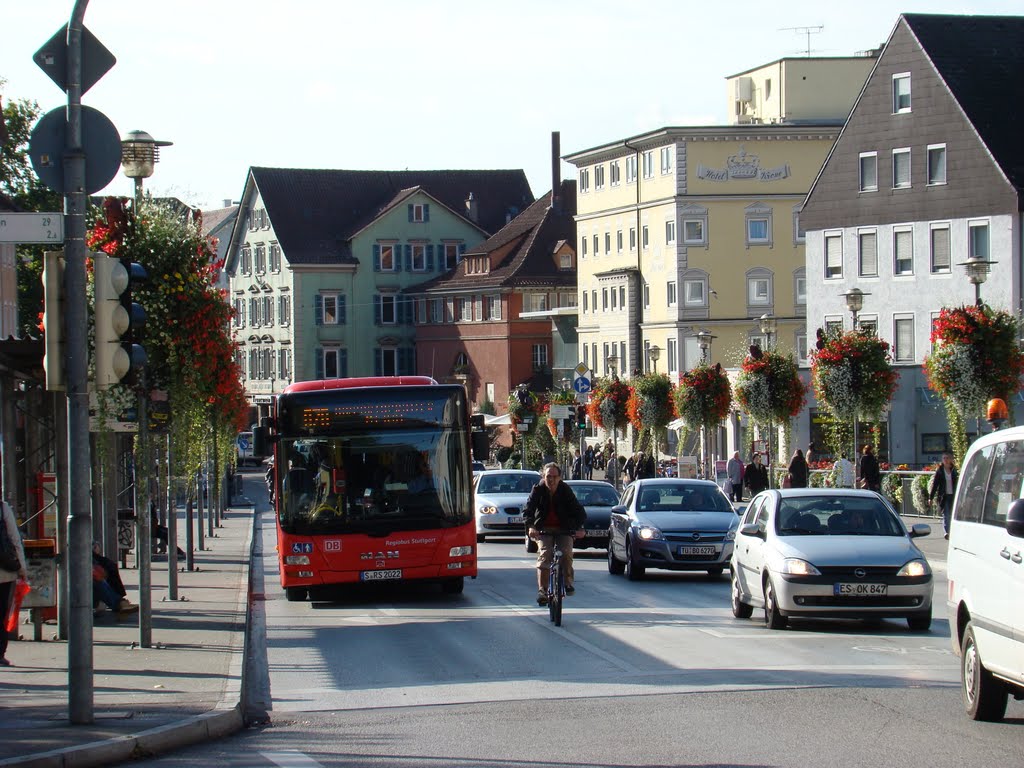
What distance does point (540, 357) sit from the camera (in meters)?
105

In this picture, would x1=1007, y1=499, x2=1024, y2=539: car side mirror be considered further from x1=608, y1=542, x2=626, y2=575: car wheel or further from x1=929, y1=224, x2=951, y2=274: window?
x1=929, y1=224, x2=951, y2=274: window

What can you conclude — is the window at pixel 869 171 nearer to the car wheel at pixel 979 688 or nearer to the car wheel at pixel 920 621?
the car wheel at pixel 920 621

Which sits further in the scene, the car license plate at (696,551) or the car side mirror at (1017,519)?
the car license plate at (696,551)

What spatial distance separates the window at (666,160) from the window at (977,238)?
2806cm

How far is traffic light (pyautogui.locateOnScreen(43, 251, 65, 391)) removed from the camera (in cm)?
1158

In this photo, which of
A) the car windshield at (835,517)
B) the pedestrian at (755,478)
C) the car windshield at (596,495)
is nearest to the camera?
the car windshield at (835,517)

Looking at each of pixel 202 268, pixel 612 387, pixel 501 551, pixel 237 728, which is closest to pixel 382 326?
pixel 612 387

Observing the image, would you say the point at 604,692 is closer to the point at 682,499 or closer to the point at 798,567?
the point at 798,567

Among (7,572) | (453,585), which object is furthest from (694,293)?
(7,572)

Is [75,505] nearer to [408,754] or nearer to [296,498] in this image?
[408,754]

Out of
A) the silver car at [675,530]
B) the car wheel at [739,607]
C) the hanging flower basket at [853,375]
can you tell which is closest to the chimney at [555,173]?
the hanging flower basket at [853,375]

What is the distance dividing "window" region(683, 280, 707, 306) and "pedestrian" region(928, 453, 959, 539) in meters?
49.3

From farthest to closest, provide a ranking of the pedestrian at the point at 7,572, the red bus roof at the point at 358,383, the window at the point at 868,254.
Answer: the window at the point at 868,254
the red bus roof at the point at 358,383
the pedestrian at the point at 7,572

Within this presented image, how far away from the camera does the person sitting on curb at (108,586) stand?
19953 millimetres
